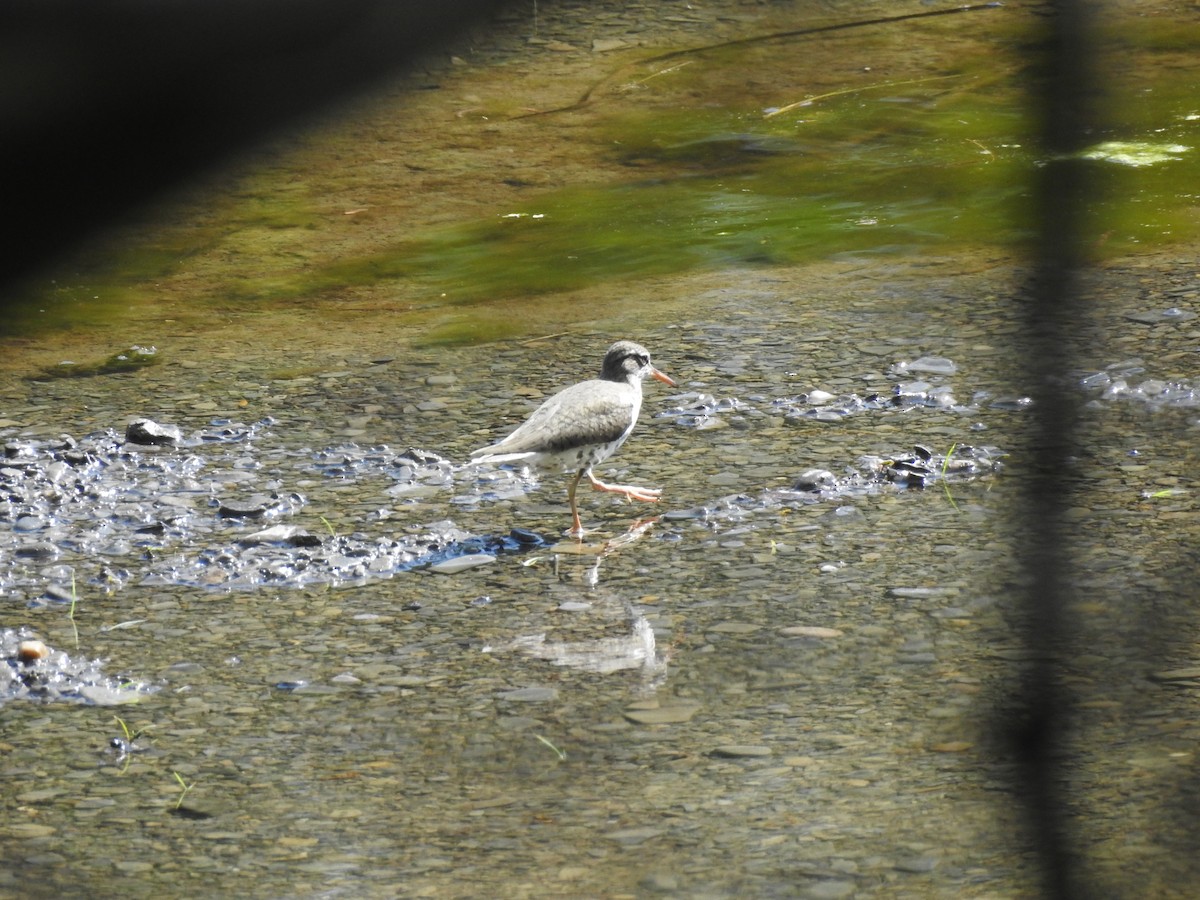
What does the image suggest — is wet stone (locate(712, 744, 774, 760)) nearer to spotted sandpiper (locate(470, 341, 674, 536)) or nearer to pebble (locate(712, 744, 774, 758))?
pebble (locate(712, 744, 774, 758))

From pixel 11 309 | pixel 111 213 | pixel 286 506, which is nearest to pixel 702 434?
pixel 286 506

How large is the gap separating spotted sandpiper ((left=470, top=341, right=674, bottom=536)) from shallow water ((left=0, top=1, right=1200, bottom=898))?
183 mm

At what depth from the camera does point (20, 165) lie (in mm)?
10742

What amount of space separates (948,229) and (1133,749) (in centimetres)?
476

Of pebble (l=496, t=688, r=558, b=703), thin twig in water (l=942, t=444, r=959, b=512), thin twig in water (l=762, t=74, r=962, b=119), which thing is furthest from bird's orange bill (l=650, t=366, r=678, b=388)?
thin twig in water (l=762, t=74, r=962, b=119)

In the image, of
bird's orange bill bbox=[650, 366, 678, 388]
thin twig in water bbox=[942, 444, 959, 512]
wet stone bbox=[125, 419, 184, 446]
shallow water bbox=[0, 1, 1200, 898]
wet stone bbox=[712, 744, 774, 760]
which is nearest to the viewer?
shallow water bbox=[0, 1, 1200, 898]

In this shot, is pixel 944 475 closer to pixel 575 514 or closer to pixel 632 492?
pixel 632 492

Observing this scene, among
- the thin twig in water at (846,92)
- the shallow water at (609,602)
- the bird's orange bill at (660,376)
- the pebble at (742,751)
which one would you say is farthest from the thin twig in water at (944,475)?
the thin twig in water at (846,92)

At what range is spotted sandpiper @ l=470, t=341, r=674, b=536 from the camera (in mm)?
5551

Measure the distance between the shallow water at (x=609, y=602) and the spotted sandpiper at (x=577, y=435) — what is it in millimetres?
183

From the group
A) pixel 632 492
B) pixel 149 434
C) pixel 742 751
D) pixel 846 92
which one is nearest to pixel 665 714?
pixel 742 751

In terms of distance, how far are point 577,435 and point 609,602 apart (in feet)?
2.40

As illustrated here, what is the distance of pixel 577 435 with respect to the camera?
556 centimetres

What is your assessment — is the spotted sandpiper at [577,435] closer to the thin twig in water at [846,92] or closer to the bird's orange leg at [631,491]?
the bird's orange leg at [631,491]
